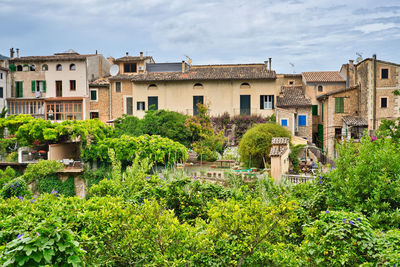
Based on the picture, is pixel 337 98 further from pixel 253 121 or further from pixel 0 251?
pixel 0 251

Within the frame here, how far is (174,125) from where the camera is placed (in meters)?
24.0

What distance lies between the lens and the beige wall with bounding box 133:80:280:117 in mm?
29312

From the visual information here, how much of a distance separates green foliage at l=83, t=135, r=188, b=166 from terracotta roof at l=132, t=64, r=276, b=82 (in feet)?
35.9

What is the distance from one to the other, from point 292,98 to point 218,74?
6738 millimetres

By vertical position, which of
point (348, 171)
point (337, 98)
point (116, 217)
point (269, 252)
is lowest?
point (269, 252)

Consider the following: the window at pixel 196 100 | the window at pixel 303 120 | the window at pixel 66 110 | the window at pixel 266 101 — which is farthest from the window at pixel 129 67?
the window at pixel 303 120

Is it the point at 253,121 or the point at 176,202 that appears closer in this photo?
the point at 176,202

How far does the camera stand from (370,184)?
21.1 ft

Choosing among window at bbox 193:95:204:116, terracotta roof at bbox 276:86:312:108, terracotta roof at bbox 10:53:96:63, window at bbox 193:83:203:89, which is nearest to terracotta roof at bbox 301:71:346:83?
terracotta roof at bbox 276:86:312:108

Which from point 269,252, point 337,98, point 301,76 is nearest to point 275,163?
point 269,252

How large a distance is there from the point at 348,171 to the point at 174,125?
58.4 ft

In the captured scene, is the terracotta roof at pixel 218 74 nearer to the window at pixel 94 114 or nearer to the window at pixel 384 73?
the window at pixel 94 114

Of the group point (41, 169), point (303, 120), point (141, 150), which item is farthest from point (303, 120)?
point (41, 169)

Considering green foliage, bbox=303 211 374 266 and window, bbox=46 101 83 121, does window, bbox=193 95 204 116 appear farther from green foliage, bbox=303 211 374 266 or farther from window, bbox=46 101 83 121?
green foliage, bbox=303 211 374 266
